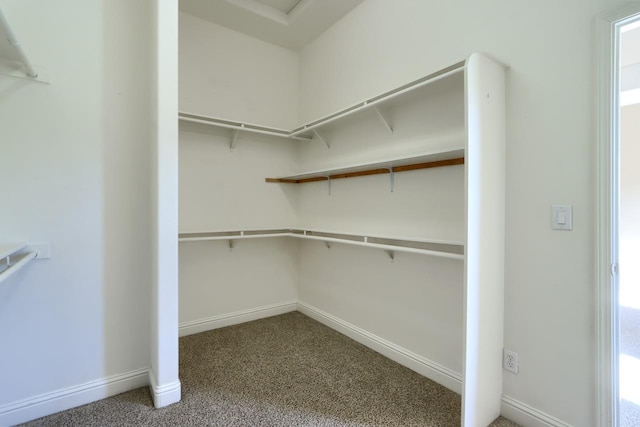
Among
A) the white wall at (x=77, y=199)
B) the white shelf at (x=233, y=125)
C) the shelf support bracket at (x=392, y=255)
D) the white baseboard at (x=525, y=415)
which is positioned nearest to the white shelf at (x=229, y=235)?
the white wall at (x=77, y=199)

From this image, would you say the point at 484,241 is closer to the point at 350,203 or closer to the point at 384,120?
the point at 384,120

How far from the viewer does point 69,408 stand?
1.65 metres

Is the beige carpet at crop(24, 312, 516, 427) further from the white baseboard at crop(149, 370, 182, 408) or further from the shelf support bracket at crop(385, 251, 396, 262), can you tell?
the shelf support bracket at crop(385, 251, 396, 262)

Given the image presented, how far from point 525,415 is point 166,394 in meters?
1.97

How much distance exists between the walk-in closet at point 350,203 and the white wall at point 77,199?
21.0 inches

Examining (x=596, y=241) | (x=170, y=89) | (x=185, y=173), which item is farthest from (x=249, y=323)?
(x=596, y=241)

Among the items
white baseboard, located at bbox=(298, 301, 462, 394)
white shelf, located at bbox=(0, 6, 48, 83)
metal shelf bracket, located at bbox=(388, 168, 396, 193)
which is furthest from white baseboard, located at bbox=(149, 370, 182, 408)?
metal shelf bracket, located at bbox=(388, 168, 396, 193)

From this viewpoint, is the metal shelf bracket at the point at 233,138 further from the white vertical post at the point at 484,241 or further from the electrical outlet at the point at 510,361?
the electrical outlet at the point at 510,361

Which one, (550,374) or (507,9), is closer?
(550,374)

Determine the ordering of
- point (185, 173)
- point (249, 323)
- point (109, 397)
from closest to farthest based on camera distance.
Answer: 1. point (109, 397)
2. point (185, 173)
3. point (249, 323)

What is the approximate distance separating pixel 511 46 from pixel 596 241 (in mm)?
1084

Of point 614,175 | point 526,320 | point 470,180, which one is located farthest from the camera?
point 526,320

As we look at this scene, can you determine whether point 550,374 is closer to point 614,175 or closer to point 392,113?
point 614,175

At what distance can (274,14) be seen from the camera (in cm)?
267
